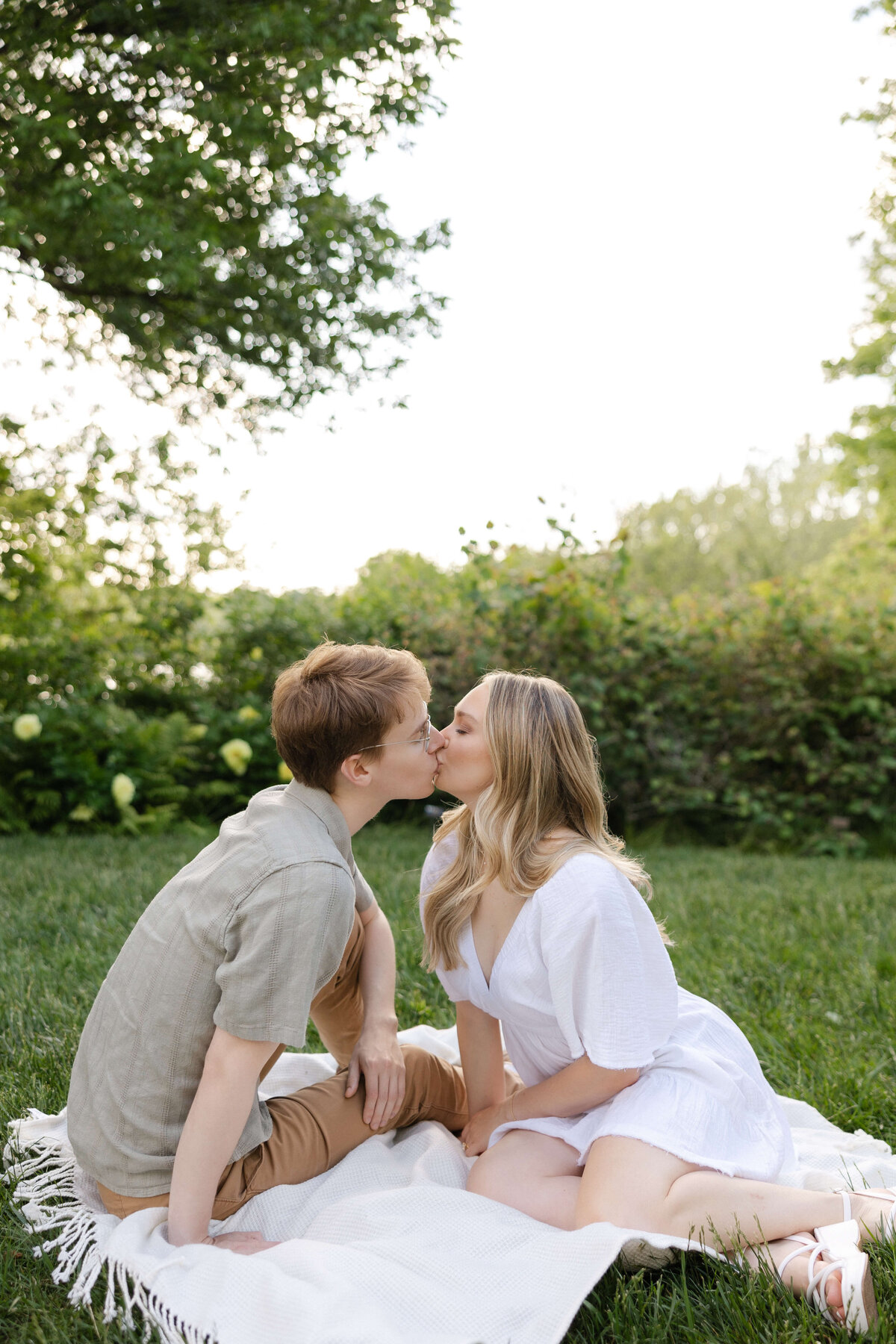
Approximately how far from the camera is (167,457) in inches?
320

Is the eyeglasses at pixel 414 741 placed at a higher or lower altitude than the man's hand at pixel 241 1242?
higher

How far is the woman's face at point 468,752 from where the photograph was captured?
242cm

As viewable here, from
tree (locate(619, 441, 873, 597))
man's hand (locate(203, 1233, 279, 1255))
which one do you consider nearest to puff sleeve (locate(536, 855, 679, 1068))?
man's hand (locate(203, 1233, 279, 1255))

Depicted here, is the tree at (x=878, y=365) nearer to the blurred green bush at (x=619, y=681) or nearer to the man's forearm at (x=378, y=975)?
the blurred green bush at (x=619, y=681)

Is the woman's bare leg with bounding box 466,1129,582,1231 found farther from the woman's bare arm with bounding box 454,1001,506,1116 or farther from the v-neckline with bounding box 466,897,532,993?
the v-neckline with bounding box 466,897,532,993

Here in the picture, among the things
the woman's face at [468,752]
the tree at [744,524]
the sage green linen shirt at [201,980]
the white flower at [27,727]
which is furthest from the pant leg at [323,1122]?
the tree at [744,524]

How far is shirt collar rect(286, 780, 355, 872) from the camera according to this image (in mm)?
2174

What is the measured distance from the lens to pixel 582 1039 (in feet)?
7.03

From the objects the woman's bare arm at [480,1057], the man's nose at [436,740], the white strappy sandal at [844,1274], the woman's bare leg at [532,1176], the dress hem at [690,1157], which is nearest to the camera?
the white strappy sandal at [844,1274]

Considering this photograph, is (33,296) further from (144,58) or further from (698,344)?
(698,344)

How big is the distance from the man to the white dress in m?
0.39

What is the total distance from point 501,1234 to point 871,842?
6.11 meters

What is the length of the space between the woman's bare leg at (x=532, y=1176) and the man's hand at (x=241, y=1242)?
49 cm

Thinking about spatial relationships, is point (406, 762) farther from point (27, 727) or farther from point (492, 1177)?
point (27, 727)
